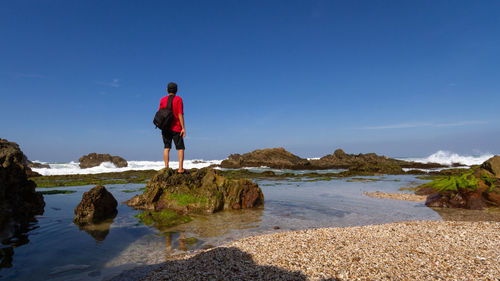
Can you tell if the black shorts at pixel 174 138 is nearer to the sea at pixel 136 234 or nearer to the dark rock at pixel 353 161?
the sea at pixel 136 234

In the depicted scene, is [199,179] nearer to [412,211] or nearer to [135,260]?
[135,260]

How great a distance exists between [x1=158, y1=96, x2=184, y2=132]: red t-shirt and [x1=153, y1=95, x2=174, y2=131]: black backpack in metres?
0.12

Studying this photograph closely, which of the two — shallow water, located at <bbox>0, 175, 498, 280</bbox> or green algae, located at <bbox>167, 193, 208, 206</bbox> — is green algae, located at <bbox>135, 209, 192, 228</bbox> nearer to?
shallow water, located at <bbox>0, 175, 498, 280</bbox>

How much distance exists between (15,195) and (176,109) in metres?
5.31

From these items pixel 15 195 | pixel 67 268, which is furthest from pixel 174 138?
pixel 67 268

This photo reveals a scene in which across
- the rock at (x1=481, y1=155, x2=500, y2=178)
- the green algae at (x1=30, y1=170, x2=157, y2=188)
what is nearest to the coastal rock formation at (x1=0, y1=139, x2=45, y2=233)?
the green algae at (x1=30, y1=170, x2=157, y2=188)

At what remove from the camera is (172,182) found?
31.3 ft

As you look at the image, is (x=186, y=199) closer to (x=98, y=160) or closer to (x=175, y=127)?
(x=175, y=127)

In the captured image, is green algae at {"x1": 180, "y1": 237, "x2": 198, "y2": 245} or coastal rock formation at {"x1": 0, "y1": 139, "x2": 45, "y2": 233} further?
coastal rock formation at {"x1": 0, "y1": 139, "x2": 45, "y2": 233}

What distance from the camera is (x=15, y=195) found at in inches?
307

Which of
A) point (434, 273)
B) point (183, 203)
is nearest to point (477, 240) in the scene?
point (434, 273)

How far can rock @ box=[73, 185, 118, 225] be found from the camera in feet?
24.2

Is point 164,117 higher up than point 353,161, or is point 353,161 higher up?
point 164,117

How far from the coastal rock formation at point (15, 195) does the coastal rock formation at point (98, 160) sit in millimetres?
36298
